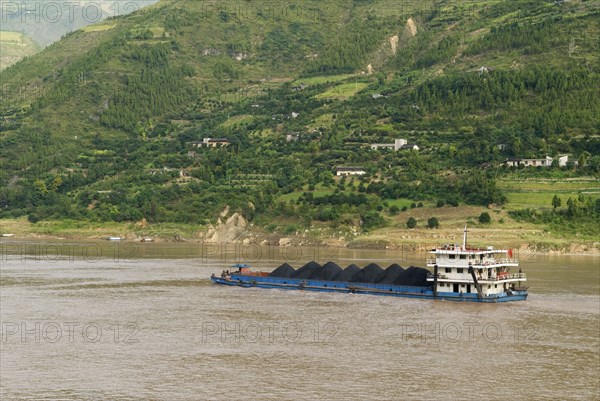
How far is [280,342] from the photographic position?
59.5 meters

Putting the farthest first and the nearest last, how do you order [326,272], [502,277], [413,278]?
[326,272] → [413,278] → [502,277]

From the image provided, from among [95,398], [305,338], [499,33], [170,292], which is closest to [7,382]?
[95,398]

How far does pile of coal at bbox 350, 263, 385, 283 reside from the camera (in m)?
83.8

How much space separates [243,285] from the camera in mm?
89125

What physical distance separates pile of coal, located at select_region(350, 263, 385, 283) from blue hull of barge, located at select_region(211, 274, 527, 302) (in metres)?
0.57

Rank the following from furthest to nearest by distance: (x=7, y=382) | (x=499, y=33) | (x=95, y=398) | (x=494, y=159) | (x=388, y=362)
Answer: (x=499, y=33)
(x=494, y=159)
(x=388, y=362)
(x=7, y=382)
(x=95, y=398)

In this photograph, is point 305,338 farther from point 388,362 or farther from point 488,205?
point 488,205

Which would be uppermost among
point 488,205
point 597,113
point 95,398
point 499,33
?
point 499,33

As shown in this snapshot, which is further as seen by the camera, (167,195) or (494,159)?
(167,195)

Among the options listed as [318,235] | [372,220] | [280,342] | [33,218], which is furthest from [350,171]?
[280,342]

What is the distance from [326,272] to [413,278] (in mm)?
8647

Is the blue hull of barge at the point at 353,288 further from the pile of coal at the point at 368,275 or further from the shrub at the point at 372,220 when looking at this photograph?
the shrub at the point at 372,220

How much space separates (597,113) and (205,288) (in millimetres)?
85602

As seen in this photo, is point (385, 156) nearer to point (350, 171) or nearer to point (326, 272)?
point (350, 171)
